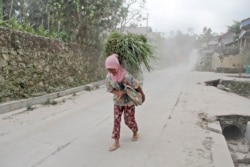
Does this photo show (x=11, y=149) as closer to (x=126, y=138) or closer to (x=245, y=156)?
(x=126, y=138)

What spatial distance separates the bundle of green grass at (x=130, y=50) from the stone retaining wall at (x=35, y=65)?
4328 mm

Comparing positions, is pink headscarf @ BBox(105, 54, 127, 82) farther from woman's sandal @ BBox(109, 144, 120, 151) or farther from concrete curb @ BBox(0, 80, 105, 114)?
concrete curb @ BBox(0, 80, 105, 114)

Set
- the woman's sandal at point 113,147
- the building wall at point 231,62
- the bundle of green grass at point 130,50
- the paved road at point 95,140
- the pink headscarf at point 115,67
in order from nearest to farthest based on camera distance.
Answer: the paved road at point 95,140
the pink headscarf at point 115,67
the woman's sandal at point 113,147
the bundle of green grass at point 130,50
the building wall at point 231,62

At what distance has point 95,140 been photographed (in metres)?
4.97

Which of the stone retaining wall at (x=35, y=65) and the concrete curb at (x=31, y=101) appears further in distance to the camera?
the stone retaining wall at (x=35, y=65)

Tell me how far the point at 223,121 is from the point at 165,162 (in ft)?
13.0

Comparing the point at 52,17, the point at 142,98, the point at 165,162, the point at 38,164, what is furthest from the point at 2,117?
the point at 52,17

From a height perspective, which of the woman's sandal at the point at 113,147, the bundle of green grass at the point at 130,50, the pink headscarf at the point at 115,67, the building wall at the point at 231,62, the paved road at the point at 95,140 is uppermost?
the bundle of green grass at the point at 130,50

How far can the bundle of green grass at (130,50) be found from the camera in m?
4.66

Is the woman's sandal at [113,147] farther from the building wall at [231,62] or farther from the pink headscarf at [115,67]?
the building wall at [231,62]

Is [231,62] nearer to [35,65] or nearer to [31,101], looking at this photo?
[35,65]

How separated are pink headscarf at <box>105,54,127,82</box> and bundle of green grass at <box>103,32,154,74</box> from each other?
20cm

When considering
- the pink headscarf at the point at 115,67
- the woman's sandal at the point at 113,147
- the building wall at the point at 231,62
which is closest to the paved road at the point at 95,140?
the woman's sandal at the point at 113,147

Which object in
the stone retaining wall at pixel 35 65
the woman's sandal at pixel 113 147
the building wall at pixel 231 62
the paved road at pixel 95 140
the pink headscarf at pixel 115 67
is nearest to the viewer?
the paved road at pixel 95 140
